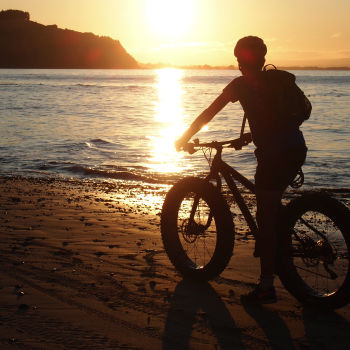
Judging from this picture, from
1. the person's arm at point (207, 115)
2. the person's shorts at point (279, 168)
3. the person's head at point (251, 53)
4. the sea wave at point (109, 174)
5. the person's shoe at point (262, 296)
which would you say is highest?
the person's head at point (251, 53)

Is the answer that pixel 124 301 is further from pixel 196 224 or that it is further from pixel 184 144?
pixel 184 144

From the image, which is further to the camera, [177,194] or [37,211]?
[37,211]

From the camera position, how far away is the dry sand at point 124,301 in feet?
12.7

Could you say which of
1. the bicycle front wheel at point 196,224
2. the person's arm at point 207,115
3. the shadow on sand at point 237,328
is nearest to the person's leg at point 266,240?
the shadow on sand at point 237,328

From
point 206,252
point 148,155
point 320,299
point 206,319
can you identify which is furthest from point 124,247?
point 148,155

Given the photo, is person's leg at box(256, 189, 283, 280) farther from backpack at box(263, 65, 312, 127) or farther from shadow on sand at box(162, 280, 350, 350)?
backpack at box(263, 65, 312, 127)

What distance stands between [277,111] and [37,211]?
16.8 ft

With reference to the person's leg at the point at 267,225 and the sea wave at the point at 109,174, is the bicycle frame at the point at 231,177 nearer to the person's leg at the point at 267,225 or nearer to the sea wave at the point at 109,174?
the person's leg at the point at 267,225

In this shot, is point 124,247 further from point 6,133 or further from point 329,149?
point 6,133

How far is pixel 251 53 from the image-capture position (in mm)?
4227

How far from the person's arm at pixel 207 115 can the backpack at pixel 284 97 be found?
1.18 ft

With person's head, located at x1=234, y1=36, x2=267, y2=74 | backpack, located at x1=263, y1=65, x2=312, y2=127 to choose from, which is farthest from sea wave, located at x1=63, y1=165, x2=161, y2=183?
backpack, located at x1=263, y1=65, x2=312, y2=127

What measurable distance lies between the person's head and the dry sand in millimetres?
2090

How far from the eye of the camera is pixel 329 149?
19250 millimetres
